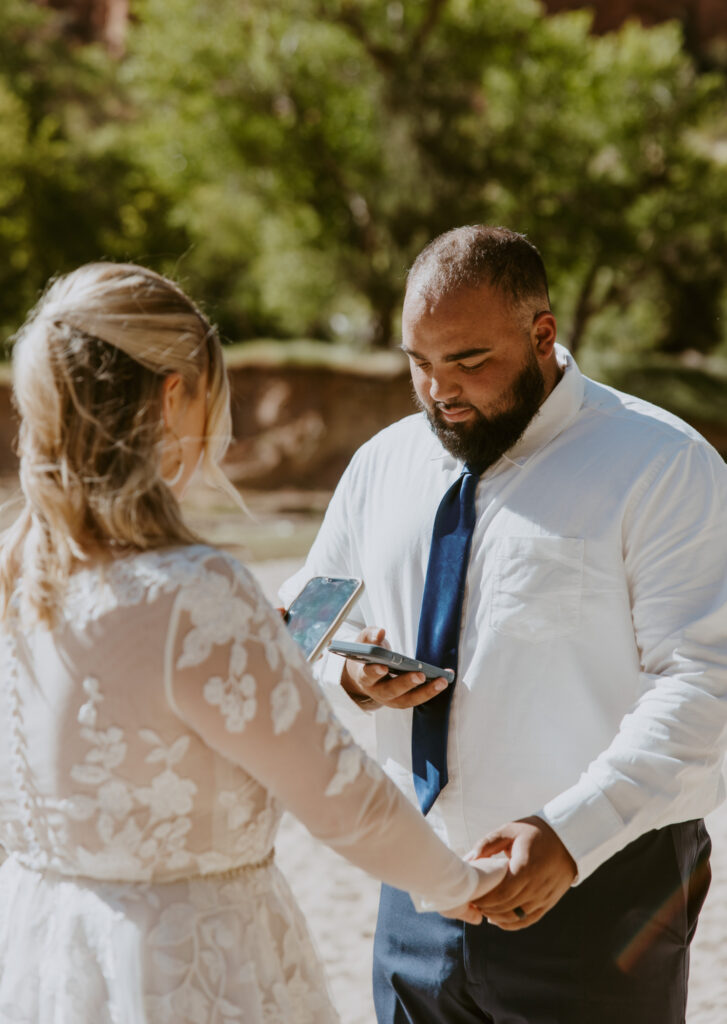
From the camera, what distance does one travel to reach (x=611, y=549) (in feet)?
Answer: 7.83

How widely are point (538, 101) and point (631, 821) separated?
24332mm

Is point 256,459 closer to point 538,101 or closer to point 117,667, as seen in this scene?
point 538,101

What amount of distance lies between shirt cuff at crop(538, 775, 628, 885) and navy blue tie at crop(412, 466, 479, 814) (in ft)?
1.16

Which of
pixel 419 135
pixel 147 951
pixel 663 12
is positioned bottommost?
pixel 147 951

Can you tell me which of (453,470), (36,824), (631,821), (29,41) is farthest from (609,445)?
(29,41)

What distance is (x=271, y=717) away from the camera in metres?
1.65

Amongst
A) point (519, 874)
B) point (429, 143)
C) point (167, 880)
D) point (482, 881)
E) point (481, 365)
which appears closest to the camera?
point (167, 880)

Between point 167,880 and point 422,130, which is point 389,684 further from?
point 422,130

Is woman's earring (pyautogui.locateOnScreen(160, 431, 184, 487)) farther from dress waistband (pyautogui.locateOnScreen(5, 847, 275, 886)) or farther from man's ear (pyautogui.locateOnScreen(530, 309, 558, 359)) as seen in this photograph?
man's ear (pyautogui.locateOnScreen(530, 309, 558, 359))

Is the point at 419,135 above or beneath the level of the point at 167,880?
above

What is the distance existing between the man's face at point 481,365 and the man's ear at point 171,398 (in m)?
0.94

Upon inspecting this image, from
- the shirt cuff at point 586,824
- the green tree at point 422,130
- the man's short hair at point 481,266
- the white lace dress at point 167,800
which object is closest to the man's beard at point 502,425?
the man's short hair at point 481,266

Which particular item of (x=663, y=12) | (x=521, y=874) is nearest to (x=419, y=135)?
(x=521, y=874)

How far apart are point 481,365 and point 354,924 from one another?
3.83 metres
